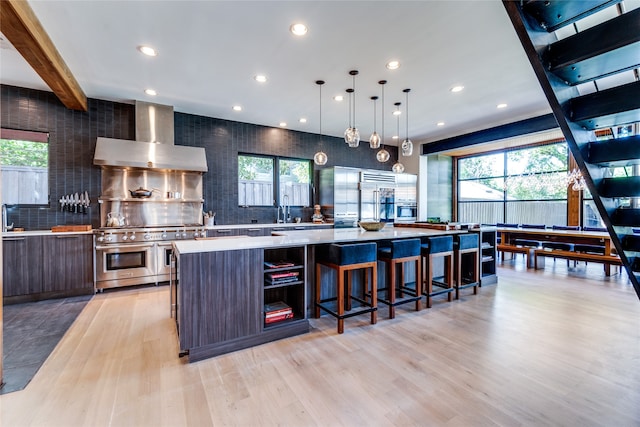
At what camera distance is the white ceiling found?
247cm

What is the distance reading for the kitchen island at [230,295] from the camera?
2234 mm

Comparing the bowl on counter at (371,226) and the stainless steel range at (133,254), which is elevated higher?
the bowl on counter at (371,226)

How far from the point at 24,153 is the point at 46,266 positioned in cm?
168

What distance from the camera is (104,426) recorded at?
1.57 m

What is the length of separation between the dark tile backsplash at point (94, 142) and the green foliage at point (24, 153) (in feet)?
0.34

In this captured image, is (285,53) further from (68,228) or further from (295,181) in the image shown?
(68,228)

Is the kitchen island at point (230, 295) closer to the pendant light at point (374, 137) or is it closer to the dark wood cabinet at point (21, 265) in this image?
the pendant light at point (374, 137)

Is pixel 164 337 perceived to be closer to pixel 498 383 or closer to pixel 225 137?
pixel 498 383

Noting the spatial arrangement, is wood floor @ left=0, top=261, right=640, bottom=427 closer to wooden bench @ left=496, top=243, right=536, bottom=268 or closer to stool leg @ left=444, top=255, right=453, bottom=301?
stool leg @ left=444, top=255, right=453, bottom=301

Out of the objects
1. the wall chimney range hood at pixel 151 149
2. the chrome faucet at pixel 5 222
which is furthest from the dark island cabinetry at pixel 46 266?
the wall chimney range hood at pixel 151 149

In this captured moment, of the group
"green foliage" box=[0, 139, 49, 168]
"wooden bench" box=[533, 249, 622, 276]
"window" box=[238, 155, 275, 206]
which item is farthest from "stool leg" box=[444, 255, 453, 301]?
"green foliage" box=[0, 139, 49, 168]

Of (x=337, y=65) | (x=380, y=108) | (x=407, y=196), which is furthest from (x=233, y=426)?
(x=407, y=196)

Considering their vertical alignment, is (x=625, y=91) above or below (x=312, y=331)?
above

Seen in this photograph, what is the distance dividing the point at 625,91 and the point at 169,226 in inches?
205
